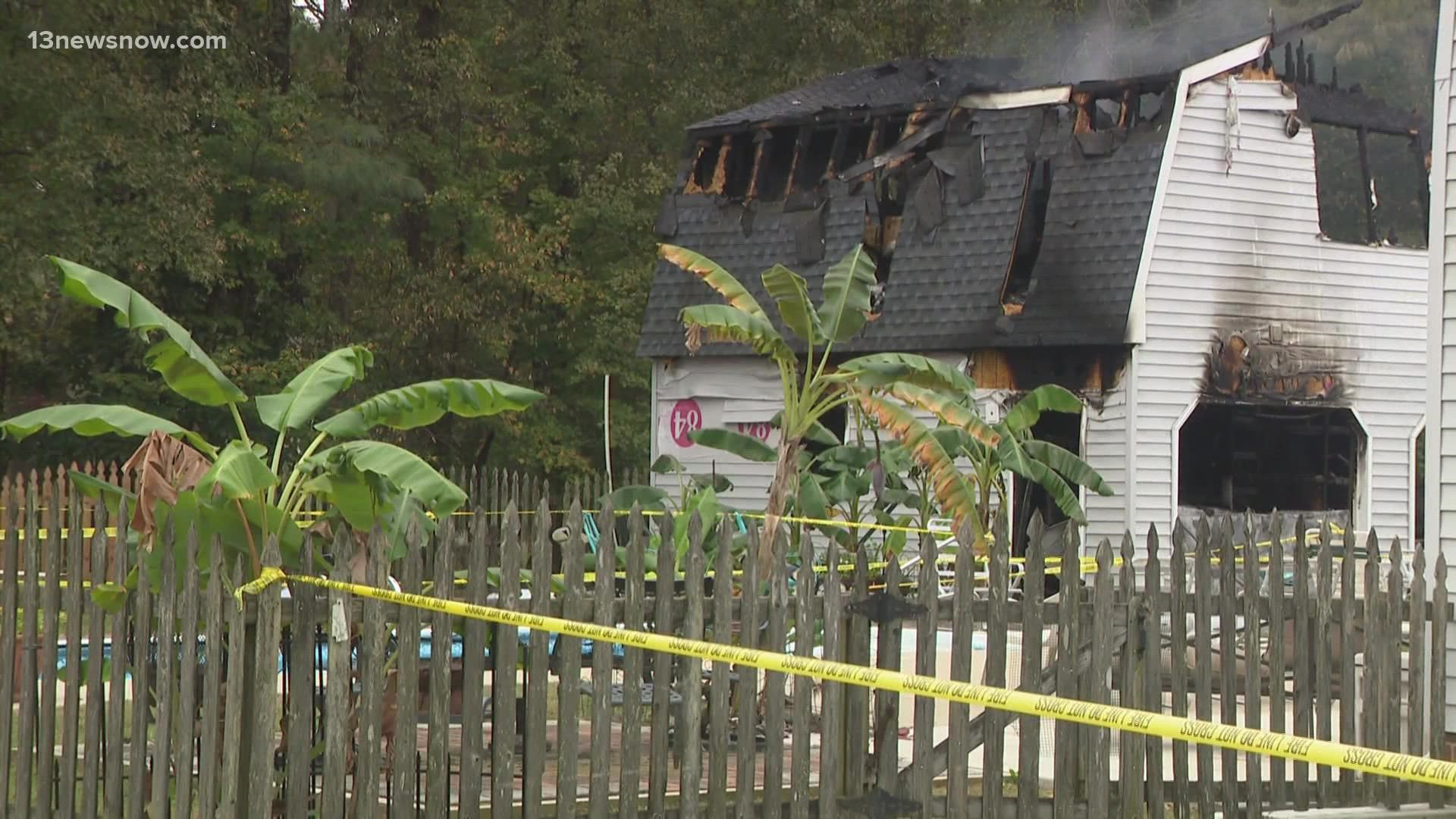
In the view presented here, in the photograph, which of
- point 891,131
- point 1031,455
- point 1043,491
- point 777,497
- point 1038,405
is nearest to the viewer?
point 777,497

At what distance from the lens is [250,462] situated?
657 centimetres

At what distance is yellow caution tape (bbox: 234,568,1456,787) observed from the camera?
12.8ft

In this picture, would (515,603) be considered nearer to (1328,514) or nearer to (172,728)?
(172,728)

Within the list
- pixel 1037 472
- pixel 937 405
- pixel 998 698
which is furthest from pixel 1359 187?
pixel 998 698

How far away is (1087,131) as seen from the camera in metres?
18.3

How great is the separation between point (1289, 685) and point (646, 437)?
16.7 meters

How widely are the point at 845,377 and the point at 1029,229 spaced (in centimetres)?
990

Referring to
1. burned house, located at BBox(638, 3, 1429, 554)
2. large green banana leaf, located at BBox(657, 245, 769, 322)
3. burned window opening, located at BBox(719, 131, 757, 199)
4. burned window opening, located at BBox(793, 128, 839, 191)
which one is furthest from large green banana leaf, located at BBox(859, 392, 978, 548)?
burned window opening, located at BBox(719, 131, 757, 199)

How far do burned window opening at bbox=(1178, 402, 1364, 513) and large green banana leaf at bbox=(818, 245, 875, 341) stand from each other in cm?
1040

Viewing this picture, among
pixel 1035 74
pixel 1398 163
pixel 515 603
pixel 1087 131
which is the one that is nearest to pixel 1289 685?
pixel 1087 131

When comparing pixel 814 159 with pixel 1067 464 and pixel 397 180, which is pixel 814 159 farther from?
pixel 397 180

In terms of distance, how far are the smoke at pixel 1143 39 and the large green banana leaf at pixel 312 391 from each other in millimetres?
12318

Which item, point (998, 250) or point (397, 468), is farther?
point (998, 250)

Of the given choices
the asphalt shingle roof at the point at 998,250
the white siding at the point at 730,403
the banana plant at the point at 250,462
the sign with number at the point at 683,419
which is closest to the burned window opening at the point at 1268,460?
the white siding at the point at 730,403
